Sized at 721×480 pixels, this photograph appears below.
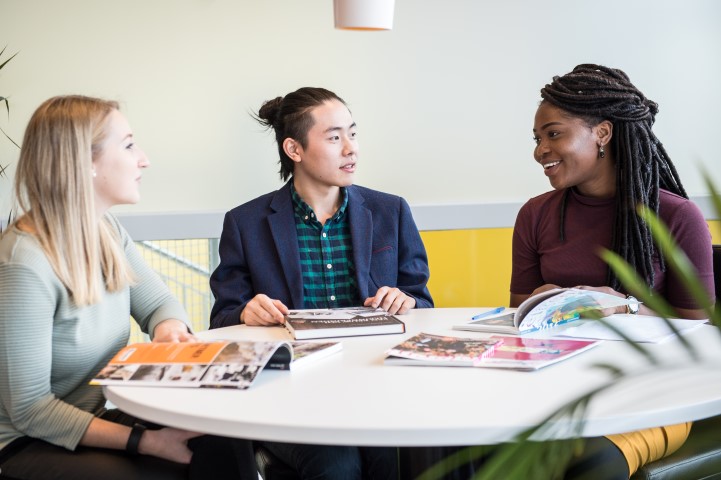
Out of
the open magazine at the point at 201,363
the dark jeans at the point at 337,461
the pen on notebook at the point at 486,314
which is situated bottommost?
the dark jeans at the point at 337,461

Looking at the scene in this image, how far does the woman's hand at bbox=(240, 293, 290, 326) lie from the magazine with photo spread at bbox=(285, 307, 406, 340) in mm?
44

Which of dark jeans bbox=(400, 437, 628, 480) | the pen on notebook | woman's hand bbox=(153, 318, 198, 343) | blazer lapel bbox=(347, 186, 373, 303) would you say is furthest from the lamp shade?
dark jeans bbox=(400, 437, 628, 480)

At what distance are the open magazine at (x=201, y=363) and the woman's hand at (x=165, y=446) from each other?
0.16 metres

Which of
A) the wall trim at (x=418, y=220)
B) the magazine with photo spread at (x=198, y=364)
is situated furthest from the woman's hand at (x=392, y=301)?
the wall trim at (x=418, y=220)

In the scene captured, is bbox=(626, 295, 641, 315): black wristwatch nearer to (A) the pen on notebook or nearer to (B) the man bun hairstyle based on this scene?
(A) the pen on notebook

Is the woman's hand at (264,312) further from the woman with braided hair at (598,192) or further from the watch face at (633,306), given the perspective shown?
the watch face at (633,306)

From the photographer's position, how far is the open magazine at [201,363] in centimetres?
158

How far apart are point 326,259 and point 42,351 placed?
3.49ft

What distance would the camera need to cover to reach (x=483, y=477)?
64 cm

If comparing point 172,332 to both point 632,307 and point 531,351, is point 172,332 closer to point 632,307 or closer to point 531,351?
point 531,351

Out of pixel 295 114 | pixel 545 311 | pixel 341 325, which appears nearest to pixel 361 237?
pixel 295 114

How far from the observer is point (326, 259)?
262 cm

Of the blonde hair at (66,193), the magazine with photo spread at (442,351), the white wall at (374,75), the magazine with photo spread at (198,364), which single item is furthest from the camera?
the white wall at (374,75)

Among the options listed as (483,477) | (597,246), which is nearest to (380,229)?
(597,246)
